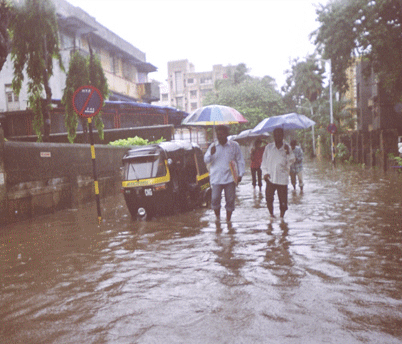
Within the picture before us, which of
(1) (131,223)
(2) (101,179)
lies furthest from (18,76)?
(1) (131,223)

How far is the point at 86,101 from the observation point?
10.3 metres

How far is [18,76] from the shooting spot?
591 inches

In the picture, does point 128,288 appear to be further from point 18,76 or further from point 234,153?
point 18,76

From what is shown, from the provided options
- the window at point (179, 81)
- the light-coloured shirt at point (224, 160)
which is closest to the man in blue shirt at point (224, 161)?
the light-coloured shirt at point (224, 160)

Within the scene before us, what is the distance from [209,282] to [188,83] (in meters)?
85.9

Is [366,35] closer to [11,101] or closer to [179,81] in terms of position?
[11,101]

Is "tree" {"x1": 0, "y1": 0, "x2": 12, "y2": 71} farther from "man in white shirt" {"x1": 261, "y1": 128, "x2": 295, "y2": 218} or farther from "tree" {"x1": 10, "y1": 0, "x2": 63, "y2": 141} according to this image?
"man in white shirt" {"x1": 261, "y1": 128, "x2": 295, "y2": 218}

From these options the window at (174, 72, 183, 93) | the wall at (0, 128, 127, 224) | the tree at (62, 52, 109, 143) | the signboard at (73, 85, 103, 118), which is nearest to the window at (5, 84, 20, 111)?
the tree at (62, 52, 109, 143)

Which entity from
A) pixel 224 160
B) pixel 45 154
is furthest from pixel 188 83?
pixel 224 160

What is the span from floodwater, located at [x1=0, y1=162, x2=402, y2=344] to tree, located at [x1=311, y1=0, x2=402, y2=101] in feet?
42.2

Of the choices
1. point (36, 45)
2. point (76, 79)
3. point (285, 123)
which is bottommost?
point (285, 123)

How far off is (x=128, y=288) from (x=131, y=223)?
506cm

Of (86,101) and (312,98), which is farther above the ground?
(312,98)

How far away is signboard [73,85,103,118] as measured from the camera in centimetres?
1020
